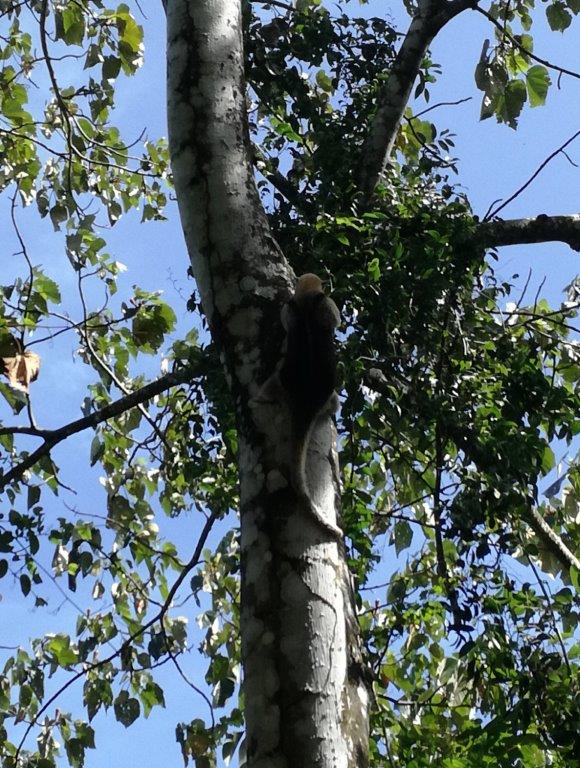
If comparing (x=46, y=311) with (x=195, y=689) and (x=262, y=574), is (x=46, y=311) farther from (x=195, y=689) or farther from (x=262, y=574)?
(x=262, y=574)

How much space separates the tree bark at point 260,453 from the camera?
1961mm

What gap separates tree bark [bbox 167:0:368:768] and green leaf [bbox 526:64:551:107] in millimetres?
2002

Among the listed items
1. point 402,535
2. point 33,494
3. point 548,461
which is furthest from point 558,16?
point 33,494

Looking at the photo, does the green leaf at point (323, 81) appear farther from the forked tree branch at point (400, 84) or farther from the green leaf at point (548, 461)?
the green leaf at point (548, 461)

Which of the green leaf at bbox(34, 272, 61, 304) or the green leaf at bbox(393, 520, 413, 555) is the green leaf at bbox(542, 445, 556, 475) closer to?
the green leaf at bbox(393, 520, 413, 555)

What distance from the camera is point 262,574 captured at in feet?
7.11

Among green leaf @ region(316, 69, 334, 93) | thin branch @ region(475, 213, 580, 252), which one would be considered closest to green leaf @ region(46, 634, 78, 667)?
thin branch @ region(475, 213, 580, 252)

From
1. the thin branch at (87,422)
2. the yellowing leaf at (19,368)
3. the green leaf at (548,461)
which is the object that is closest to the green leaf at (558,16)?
the green leaf at (548,461)

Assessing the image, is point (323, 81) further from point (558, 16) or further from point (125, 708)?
point (125, 708)

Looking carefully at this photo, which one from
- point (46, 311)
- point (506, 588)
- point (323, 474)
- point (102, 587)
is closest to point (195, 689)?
point (102, 587)

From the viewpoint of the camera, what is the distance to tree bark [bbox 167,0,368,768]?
196 cm

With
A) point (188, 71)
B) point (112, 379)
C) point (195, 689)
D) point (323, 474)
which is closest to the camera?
point (323, 474)

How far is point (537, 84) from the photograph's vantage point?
4.84 metres

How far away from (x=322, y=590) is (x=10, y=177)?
460 cm
